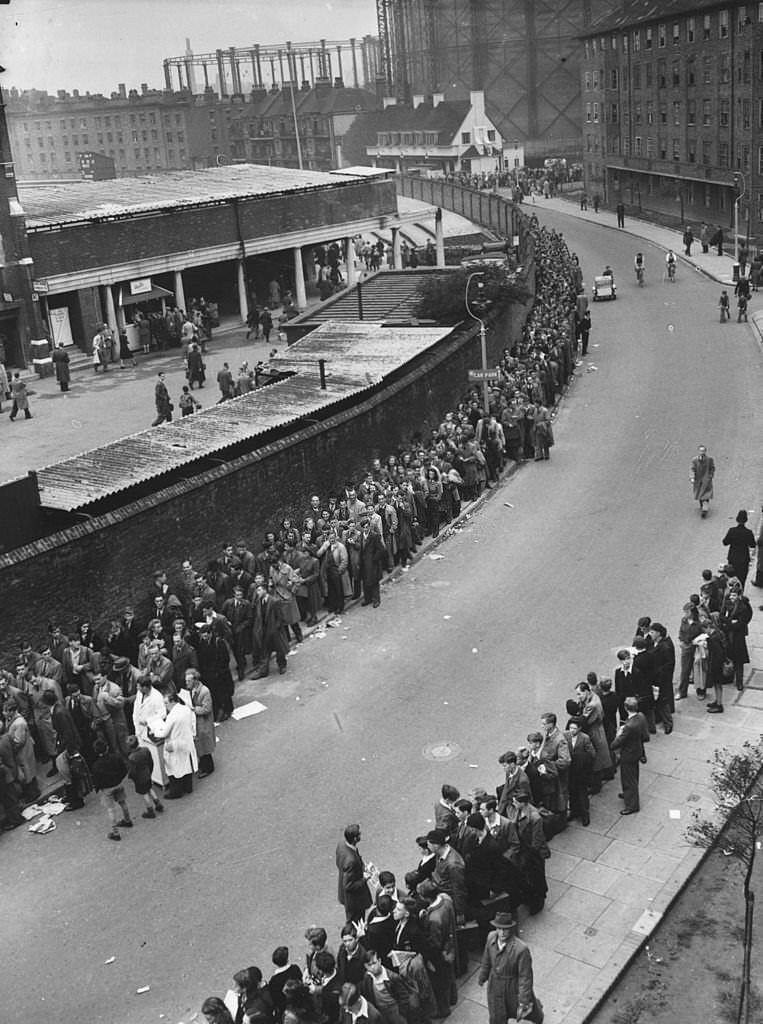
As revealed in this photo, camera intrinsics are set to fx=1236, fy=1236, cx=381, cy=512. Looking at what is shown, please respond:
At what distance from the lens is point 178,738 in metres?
14.0

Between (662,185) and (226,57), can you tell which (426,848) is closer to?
(662,185)

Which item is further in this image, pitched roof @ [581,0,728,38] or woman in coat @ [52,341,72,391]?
pitched roof @ [581,0,728,38]

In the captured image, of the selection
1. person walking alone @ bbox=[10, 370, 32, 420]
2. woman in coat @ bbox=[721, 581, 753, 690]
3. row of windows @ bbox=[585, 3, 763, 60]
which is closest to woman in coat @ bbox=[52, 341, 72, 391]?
person walking alone @ bbox=[10, 370, 32, 420]

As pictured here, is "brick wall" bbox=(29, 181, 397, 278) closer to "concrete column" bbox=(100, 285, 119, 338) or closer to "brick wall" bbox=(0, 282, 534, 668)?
"concrete column" bbox=(100, 285, 119, 338)

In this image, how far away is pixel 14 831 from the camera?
1408cm

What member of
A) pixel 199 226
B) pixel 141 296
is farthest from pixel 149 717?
pixel 199 226

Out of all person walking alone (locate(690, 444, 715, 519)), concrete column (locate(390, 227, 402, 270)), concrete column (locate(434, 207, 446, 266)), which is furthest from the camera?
concrete column (locate(434, 207, 446, 266))

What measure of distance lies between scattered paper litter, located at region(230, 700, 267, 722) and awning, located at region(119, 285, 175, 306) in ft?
86.3

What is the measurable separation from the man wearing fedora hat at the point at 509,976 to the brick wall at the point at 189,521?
358 inches

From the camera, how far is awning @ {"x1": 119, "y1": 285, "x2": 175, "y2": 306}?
40.5 m

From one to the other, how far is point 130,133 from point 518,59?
40.6 metres

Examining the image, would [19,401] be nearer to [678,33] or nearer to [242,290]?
[242,290]

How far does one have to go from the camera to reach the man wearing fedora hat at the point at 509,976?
9.58m

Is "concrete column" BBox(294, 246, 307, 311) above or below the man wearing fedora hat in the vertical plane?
above
